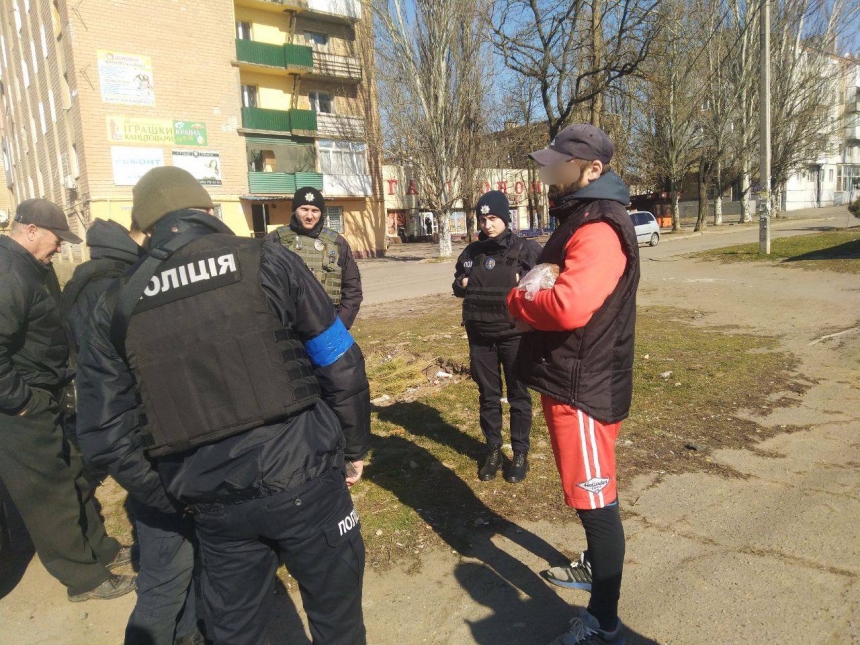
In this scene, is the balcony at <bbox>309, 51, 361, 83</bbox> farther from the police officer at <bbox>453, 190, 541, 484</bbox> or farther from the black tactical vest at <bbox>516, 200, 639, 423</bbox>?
the black tactical vest at <bbox>516, 200, 639, 423</bbox>

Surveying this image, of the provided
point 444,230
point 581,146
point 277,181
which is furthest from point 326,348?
Result: point 277,181

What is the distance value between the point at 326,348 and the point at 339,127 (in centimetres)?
3075

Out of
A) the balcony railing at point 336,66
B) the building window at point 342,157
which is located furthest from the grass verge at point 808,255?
the balcony railing at point 336,66

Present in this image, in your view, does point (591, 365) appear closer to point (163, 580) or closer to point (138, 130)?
point (163, 580)

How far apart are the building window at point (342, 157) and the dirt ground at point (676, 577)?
95.6ft

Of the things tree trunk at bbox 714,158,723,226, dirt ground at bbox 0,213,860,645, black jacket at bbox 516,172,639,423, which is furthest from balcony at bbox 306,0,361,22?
black jacket at bbox 516,172,639,423

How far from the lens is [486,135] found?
96.6ft

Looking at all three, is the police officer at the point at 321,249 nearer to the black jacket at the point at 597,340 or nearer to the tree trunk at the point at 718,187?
the black jacket at the point at 597,340

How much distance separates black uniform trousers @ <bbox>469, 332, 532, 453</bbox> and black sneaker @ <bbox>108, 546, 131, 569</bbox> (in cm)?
236

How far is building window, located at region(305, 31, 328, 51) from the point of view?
30391 millimetres

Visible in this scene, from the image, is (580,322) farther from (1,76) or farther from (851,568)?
(1,76)

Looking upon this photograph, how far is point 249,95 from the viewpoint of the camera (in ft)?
95.7

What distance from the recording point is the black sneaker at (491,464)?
4004 mm

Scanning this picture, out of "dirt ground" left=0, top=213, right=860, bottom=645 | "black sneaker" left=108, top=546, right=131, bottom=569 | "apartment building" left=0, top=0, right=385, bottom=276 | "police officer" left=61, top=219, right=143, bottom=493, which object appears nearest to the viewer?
"dirt ground" left=0, top=213, right=860, bottom=645
